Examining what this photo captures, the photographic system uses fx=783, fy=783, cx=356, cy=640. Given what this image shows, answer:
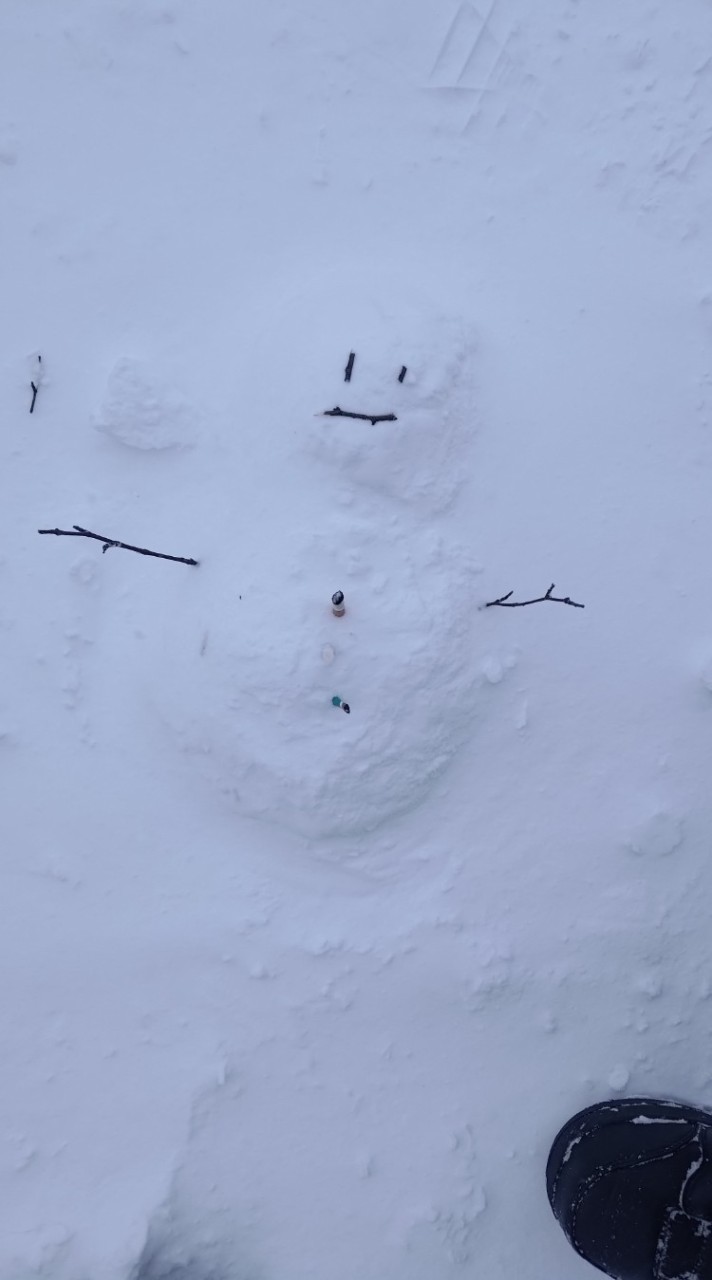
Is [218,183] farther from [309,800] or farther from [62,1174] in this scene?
[62,1174]

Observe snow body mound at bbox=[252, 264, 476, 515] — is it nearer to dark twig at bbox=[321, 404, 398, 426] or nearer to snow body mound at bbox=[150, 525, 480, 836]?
dark twig at bbox=[321, 404, 398, 426]

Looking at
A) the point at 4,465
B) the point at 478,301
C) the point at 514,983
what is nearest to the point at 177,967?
the point at 514,983

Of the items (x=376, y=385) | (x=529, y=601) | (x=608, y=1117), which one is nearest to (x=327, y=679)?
(x=529, y=601)

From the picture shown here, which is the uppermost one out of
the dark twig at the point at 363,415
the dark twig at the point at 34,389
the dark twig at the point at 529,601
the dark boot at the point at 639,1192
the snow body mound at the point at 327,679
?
the dark twig at the point at 363,415

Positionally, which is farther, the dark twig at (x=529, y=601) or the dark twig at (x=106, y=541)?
the dark twig at (x=529, y=601)

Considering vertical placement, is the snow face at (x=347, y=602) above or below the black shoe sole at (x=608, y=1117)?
above

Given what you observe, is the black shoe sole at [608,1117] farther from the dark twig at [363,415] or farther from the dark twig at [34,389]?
the dark twig at [34,389]

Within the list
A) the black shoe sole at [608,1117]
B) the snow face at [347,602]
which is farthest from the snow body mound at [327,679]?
the black shoe sole at [608,1117]
